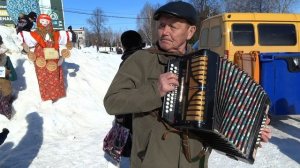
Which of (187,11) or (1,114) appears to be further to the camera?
(1,114)

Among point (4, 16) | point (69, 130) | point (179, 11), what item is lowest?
point (69, 130)

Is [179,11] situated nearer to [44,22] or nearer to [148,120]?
[148,120]

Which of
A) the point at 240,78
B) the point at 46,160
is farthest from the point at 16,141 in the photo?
the point at 240,78

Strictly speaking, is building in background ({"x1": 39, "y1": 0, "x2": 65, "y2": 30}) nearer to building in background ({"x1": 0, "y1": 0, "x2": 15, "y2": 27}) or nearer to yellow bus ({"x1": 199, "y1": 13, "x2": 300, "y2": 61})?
building in background ({"x1": 0, "y1": 0, "x2": 15, "y2": 27})

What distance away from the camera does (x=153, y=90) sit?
183cm

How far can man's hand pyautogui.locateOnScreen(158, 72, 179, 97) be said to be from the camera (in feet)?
5.82

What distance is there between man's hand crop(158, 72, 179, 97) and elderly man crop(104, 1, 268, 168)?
0.03m

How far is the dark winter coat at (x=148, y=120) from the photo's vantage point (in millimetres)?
1909

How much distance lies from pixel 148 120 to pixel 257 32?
6895 mm

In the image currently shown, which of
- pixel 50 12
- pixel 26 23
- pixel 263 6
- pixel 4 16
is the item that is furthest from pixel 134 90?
pixel 263 6

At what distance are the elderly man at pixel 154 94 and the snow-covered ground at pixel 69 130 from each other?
3072 mm

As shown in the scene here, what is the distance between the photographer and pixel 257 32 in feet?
27.3

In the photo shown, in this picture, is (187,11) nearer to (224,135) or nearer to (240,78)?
(240,78)

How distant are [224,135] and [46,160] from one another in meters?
3.96
